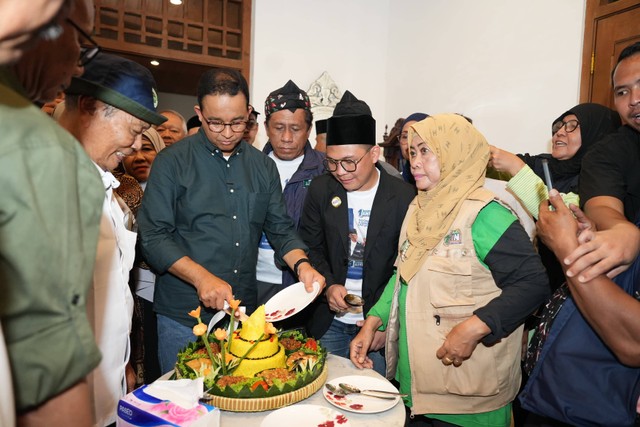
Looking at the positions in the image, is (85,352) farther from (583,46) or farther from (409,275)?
(583,46)

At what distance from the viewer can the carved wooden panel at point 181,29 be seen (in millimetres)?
4461

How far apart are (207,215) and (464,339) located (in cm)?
109

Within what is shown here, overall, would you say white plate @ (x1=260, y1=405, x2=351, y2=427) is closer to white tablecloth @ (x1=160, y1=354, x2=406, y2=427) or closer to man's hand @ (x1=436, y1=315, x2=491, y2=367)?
white tablecloth @ (x1=160, y1=354, x2=406, y2=427)

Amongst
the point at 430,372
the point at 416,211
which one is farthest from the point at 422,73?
the point at 430,372

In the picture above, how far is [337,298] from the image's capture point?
6.09 feet

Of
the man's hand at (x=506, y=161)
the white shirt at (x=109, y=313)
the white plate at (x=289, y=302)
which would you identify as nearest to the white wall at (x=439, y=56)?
the man's hand at (x=506, y=161)

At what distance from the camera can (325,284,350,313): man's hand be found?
1848mm

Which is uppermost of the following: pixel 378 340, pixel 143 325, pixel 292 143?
pixel 292 143

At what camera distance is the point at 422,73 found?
196 inches

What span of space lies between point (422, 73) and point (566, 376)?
4274 millimetres

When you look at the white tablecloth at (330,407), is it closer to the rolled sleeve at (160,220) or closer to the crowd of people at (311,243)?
the crowd of people at (311,243)

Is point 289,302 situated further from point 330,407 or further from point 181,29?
point 181,29

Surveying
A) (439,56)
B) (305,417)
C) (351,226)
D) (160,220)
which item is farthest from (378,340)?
(439,56)

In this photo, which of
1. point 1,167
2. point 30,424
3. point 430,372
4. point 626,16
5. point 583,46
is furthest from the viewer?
point 583,46
